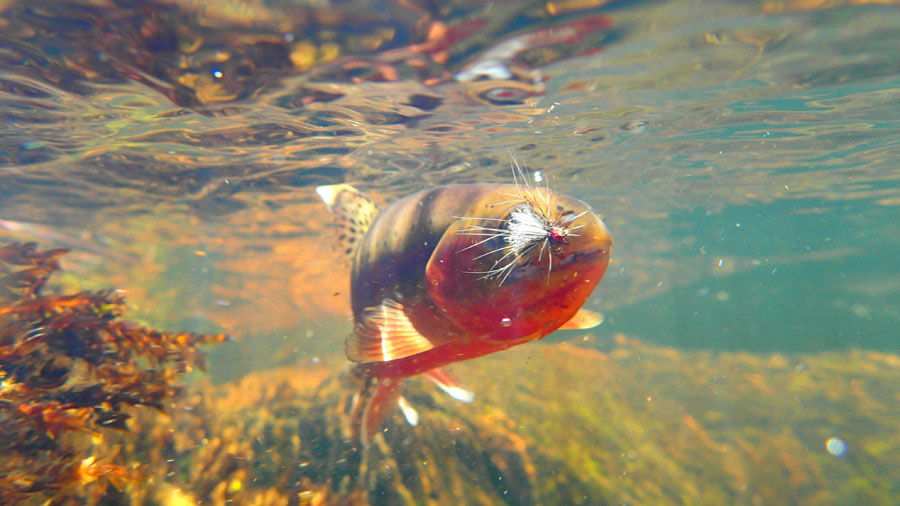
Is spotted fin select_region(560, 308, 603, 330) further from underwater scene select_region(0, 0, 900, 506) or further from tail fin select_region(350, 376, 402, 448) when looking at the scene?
tail fin select_region(350, 376, 402, 448)

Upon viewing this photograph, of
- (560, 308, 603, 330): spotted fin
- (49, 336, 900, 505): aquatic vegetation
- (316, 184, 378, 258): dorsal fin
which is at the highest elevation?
(316, 184, 378, 258): dorsal fin

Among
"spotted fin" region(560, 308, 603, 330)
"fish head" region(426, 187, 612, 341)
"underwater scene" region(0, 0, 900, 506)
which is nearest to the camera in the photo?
"fish head" region(426, 187, 612, 341)

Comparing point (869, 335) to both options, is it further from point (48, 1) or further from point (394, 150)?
point (48, 1)

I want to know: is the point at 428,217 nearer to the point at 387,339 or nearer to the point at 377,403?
the point at 387,339

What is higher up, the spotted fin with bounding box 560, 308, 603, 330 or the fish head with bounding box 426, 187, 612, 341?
the fish head with bounding box 426, 187, 612, 341

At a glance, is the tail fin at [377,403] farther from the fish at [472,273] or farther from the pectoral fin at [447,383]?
the pectoral fin at [447,383]

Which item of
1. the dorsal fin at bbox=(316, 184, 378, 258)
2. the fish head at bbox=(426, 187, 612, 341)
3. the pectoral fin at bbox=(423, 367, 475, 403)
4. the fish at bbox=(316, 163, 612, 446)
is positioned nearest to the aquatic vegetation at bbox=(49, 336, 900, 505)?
the pectoral fin at bbox=(423, 367, 475, 403)

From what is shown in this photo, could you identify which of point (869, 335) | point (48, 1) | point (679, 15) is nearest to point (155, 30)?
point (48, 1)

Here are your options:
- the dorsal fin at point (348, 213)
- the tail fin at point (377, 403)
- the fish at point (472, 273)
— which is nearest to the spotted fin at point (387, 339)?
the fish at point (472, 273)

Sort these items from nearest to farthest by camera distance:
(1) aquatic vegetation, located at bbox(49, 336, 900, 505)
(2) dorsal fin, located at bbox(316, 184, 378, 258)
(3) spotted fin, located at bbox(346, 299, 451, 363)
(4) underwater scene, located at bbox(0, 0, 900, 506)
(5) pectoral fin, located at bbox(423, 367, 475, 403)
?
1. (3) spotted fin, located at bbox(346, 299, 451, 363)
2. (4) underwater scene, located at bbox(0, 0, 900, 506)
3. (1) aquatic vegetation, located at bbox(49, 336, 900, 505)
4. (5) pectoral fin, located at bbox(423, 367, 475, 403)
5. (2) dorsal fin, located at bbox(316, 184, 378, 258)
